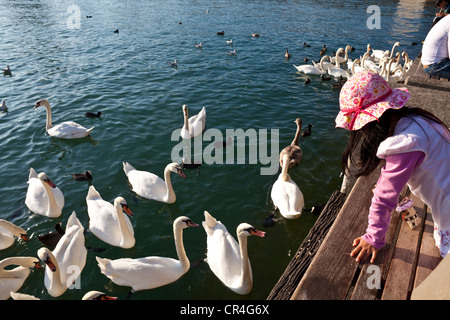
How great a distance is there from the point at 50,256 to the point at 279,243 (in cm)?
438

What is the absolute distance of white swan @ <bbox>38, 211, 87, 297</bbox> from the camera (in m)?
5.34

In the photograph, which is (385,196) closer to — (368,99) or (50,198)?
(368,99)

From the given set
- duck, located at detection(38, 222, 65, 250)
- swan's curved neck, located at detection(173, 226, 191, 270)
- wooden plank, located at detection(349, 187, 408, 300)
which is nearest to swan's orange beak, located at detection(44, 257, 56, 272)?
duck, located at detection(38, 222, 65, 250)

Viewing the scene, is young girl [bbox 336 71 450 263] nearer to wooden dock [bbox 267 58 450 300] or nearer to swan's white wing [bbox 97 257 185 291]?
wooden dock [bbox 267 58 450 300]

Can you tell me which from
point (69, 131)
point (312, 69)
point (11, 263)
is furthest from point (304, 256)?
point (312, 69)

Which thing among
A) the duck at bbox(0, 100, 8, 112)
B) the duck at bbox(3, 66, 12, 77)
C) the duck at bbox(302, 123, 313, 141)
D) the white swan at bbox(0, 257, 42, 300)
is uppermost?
the duck at bbox(3, 66, 12, 77)

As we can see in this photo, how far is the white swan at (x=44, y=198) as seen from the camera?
7070 millimetres

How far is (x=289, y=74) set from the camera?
16.1 meters

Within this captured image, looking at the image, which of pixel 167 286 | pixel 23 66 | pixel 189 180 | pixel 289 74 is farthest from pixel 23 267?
pixel 23 66

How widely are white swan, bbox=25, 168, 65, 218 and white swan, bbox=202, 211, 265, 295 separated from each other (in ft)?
Result: 12.8

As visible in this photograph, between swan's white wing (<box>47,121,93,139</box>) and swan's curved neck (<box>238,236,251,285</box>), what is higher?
swan's white wing (<box>47,121,93,139</box>)
